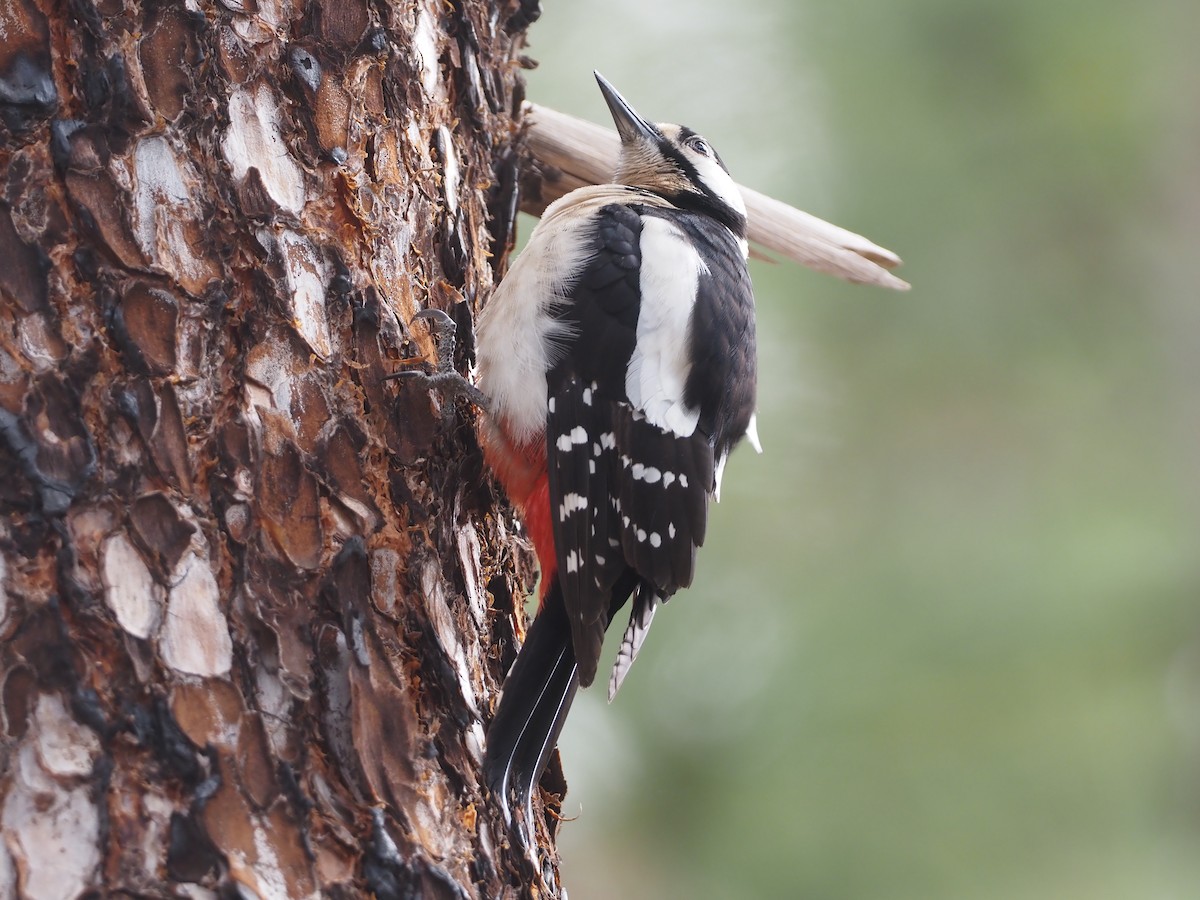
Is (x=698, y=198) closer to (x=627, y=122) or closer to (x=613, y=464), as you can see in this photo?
(x=627, y=122)

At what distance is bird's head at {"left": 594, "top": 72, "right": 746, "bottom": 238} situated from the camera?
108 inches

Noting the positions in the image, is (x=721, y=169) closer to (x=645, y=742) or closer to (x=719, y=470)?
(x=719, y=470)

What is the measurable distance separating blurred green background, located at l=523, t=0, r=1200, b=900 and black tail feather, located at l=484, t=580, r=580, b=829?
1514mm

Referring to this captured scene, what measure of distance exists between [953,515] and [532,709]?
2.32 metres

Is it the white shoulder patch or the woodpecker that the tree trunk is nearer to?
the woodpecker

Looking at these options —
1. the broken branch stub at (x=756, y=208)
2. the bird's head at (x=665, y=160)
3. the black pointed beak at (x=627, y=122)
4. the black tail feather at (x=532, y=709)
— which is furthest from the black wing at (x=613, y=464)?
the black pointed beak at (x=627, y=122)

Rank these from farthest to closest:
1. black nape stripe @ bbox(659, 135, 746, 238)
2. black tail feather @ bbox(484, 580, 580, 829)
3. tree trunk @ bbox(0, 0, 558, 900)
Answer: black nape stripe @ bbox(659, 135, 746, 238), black tail feather @ bbox(484, 580, 580, 829), tree trunk @ bbox(0, 0, 558, 900)

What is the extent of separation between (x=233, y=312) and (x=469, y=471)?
537 millimetres

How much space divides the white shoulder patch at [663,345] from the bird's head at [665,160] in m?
0.59

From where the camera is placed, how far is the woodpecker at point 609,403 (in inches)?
78.4

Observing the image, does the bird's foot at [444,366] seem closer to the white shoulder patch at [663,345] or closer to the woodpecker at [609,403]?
the woodpecker at [609,403]

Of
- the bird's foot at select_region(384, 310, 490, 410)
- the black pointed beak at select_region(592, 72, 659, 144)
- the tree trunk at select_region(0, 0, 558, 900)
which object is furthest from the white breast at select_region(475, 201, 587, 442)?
the black pointed beak at select_region(592, 72, 659, 144)

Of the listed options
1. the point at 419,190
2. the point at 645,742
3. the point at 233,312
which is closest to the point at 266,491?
the point at 233,312

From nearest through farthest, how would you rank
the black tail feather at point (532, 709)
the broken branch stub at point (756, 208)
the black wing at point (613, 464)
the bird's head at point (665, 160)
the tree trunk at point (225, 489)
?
the tree trunk at point (225, 489)
the black tail feather at point (532, 709)
the black wing at point (613, 464)
the broken branch stub at point (756, 208)
the bird's head at point (665, 160)
